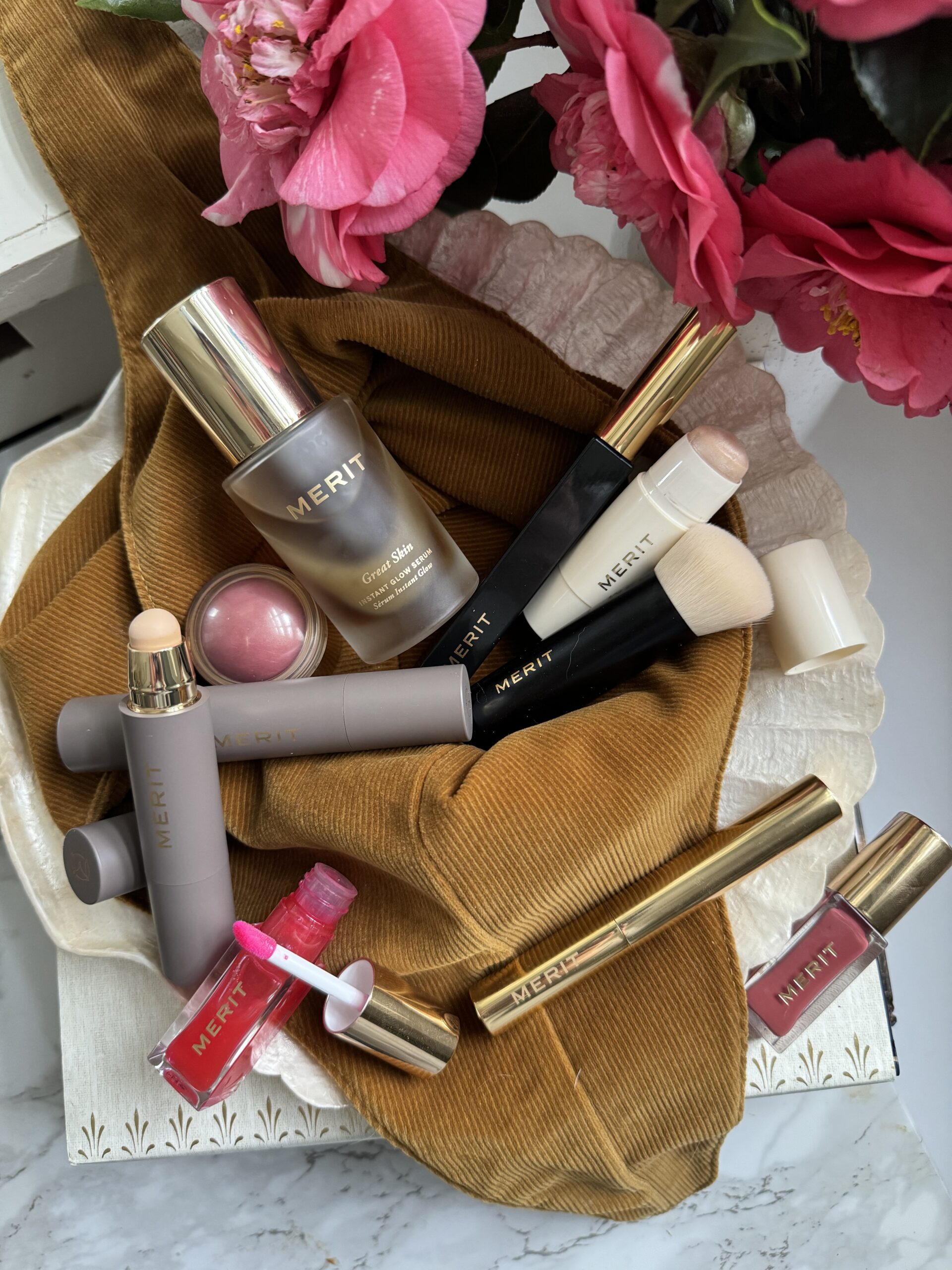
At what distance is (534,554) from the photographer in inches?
18.0

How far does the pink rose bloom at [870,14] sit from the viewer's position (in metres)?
0.20

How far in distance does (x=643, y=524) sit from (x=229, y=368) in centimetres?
19

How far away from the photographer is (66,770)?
17.6 inches

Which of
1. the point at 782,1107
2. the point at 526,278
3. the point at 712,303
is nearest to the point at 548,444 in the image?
the point at 526,278

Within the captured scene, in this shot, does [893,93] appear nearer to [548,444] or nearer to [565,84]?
[565,84]

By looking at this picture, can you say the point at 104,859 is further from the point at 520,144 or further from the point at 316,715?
the point at 520,144

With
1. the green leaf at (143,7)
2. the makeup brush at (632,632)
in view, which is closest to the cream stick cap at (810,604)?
the makeup brush at (632,632)

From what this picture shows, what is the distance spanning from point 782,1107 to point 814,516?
36 cm

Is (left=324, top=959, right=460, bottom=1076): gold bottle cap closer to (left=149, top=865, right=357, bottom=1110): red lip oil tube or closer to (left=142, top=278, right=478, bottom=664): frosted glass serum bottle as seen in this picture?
(left=149, top=865, right=357, bottom=1110): red lip oil tube

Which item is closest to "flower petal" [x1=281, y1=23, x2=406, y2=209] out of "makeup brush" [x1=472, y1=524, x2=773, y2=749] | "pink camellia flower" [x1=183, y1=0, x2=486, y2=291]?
"pink camellia flower" [x1=183, y1=0, x2=486, y2=291]

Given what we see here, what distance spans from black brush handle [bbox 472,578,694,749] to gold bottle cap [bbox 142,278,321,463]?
0.50ft

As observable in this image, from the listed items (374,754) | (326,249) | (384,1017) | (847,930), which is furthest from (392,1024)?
(326,249)

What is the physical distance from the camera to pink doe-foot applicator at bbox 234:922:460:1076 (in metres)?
0.42

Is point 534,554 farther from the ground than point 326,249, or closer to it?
closer to it
